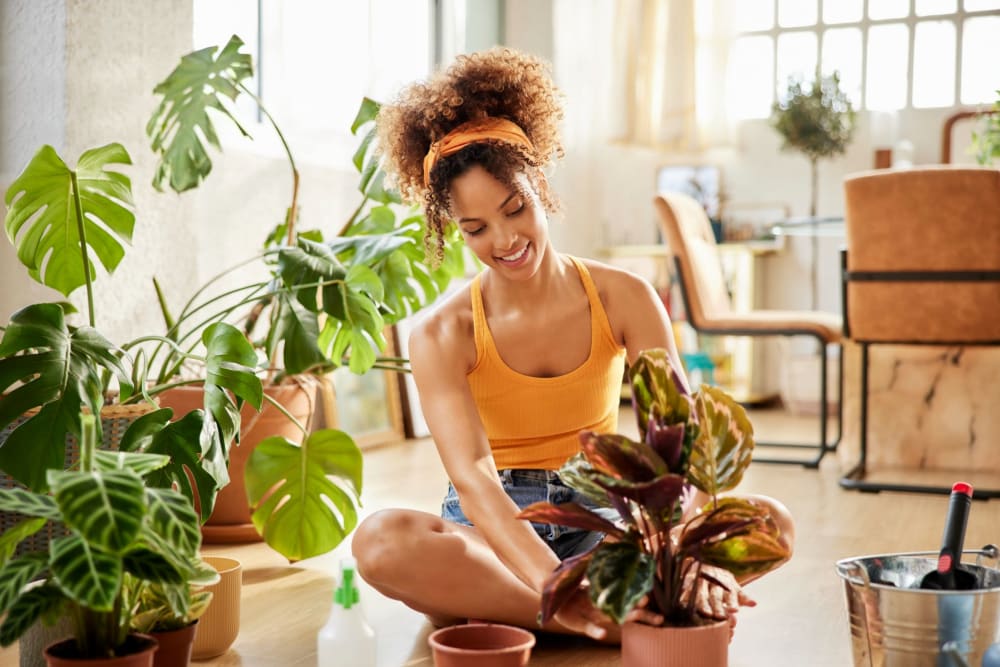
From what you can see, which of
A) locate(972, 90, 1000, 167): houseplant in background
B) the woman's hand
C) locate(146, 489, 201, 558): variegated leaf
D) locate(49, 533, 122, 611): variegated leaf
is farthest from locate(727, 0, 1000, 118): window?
locate(49, 533, 122, 611): variegated leaf

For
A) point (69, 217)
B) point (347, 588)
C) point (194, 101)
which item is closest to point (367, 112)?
point (194, 101)

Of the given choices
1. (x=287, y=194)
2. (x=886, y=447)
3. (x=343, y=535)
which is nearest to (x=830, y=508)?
(x=886, y=447)

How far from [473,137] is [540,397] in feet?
1.54

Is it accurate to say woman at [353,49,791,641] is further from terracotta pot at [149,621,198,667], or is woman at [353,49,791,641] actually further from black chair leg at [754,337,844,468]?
black chair leg at [754,337,844,468]

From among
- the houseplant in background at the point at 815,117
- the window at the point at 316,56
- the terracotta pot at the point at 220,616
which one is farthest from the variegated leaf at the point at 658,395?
the houseplant in background at the point at 815,117

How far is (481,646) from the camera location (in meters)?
1.29

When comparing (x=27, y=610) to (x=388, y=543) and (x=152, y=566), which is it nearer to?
(x=152, y=566)

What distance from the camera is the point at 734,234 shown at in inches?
233

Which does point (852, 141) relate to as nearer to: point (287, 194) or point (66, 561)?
point (287, 194)

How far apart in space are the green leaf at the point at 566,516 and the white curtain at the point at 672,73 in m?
4.87

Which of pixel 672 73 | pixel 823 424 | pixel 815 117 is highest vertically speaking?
pixel 672 73

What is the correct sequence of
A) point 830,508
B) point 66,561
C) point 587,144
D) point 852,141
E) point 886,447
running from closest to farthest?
point 66,561, point 830,508, point 886,447, point 852,141, point 587,144

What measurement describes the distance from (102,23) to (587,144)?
3.55m

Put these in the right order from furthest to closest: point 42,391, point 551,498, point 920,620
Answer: point 551,498 → point 42,391 → point 920,620
